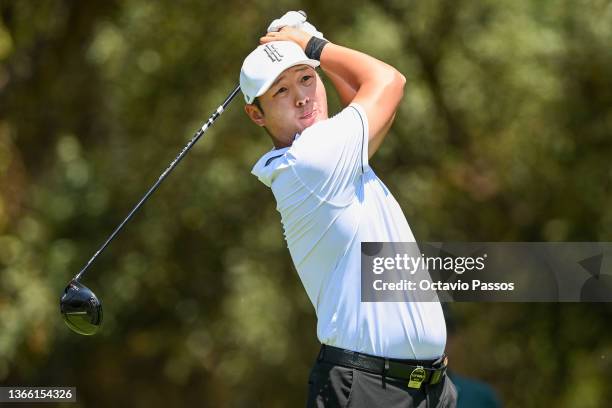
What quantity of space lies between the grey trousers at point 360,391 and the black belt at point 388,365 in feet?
0.05

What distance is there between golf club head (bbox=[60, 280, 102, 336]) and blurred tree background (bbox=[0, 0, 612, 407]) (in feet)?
14.1

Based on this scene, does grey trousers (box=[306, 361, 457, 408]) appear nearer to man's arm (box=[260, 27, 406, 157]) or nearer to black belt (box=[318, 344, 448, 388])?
black belt (box=[318, 344, 448, 388])

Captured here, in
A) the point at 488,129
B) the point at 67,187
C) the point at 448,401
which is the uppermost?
the point at 488,129

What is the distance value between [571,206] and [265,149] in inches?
96.2

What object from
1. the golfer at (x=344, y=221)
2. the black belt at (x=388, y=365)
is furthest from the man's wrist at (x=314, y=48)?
the black belt at (x=388, y=365)

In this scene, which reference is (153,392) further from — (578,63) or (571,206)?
(578,63)

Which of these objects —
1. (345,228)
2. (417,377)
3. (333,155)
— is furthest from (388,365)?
(333,155)

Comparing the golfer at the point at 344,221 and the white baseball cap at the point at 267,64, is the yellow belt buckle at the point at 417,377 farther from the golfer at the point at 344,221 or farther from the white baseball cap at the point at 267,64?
the white baseball cap at the point at 267,64

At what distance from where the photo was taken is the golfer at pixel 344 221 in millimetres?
2936

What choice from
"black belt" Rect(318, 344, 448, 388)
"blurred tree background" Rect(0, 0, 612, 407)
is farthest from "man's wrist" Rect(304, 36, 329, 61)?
"blurred tree background" Rect(0, 0, 612, 407)

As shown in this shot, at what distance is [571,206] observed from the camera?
318 inches

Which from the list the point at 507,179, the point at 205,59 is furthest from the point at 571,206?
the point at 205,59

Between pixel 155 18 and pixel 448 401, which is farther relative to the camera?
pixel 155 18

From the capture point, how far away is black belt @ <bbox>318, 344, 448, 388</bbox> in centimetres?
294
